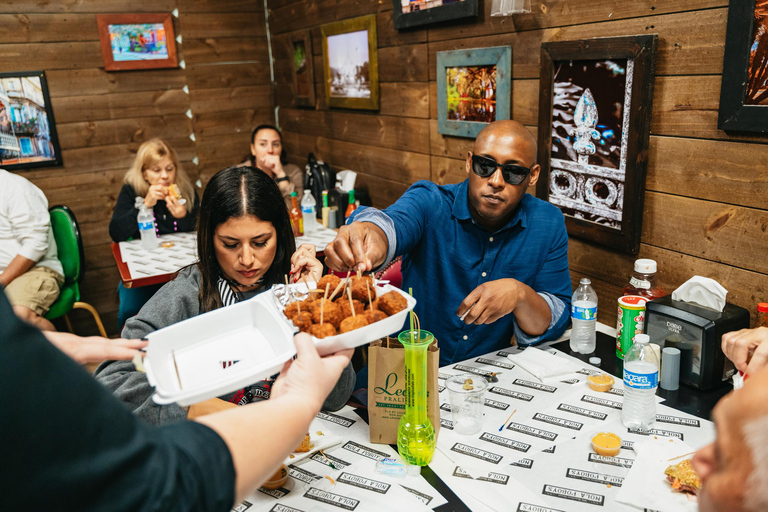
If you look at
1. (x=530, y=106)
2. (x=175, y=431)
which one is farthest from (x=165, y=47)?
(x=175, y=431)

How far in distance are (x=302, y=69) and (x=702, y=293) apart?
384 cm

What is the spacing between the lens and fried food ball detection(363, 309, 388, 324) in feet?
4.28

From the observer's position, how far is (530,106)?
8.72 feet

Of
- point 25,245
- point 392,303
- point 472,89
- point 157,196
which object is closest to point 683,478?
point 392,303

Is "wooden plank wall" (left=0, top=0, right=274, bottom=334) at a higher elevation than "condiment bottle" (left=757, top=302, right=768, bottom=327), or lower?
higher

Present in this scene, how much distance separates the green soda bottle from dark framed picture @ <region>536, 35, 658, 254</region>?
1.27 m

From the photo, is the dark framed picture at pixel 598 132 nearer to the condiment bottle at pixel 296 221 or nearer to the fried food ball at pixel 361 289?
the fried food ball at pixel 361 289

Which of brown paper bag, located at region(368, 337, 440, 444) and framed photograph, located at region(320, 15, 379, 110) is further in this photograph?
framed photograph, located at region(320, 15, 379, 110)

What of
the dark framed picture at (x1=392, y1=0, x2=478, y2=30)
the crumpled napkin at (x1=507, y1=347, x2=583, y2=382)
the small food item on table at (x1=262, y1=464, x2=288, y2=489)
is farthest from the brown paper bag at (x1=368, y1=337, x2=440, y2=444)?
the dark framed picture at (x1=392, y1=0, x2=478, y2=30)

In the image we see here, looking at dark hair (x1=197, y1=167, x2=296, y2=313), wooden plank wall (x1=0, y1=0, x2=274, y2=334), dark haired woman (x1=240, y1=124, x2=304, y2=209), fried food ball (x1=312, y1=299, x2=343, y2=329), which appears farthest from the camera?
dark haired woman (x1=240, y1=124, x2=304, y2=209)

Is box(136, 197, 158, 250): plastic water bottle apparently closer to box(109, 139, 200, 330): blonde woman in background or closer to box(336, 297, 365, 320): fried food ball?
box(109, 139, 200, 330): blonde woman in background

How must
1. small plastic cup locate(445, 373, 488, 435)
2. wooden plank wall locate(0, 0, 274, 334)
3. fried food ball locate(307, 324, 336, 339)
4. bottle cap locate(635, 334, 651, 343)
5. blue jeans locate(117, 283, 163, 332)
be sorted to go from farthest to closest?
wooden plank wall locate(0, 0, 274, 334) < blue jeans locate(117, 283, 163, 332) < bottle cap locate(635, 334, 651, 343) < small plastic cup locate(445, 373, 488, 435) < fried food ball locate(307, 324, 336, 339)

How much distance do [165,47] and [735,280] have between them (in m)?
4.70

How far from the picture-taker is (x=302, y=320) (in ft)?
4.21
